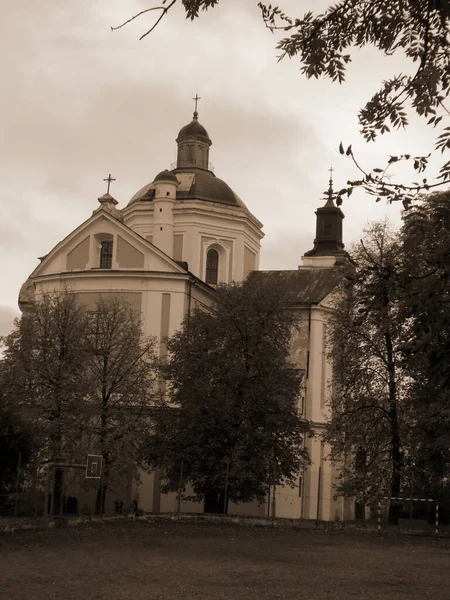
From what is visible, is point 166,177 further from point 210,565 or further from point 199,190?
point 210,565

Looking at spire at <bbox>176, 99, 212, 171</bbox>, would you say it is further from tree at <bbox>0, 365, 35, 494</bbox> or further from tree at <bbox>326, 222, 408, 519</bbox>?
tree at <bbox>0, 365, 35, 494</bbox>

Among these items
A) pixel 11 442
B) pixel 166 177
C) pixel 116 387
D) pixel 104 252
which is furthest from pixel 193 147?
pixel 11 442

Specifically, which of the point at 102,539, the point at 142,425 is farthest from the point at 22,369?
the point at 102,539

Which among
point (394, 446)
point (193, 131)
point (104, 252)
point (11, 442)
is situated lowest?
point (11, 442)

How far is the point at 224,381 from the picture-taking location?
42.0 m

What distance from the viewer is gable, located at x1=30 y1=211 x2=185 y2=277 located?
53250mm

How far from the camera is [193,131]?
65188mm

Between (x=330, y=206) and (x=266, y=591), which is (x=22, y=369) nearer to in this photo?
(x=266, y=591)

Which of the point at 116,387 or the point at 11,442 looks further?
the point at 116,387

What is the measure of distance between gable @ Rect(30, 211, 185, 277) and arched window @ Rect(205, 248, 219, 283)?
26.3 feet

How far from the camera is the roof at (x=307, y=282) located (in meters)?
61.2

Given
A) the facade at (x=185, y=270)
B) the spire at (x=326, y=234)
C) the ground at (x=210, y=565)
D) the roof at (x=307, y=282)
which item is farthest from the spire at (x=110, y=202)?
the ground at (x=210, y=565)

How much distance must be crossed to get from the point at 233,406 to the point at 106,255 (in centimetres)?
1615

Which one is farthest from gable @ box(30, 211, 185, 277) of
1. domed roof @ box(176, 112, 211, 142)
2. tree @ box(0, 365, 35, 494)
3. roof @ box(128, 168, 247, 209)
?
tree @ box(0, 365, 35, 494)
